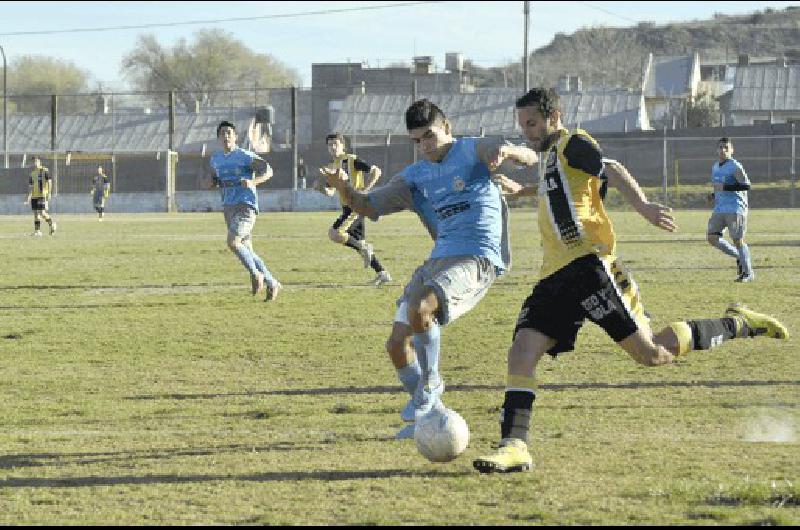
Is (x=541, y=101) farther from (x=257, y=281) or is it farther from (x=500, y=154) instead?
(x=257, y=281)

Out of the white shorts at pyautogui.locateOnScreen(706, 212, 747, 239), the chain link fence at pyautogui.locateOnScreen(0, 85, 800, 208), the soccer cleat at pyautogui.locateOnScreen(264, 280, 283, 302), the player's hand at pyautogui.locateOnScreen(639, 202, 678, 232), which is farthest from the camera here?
the chain link fence at pyautogui.locateOnScreen(0, 85, 800, 208)

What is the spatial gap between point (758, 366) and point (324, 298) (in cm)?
797

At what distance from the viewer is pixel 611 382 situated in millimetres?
10664

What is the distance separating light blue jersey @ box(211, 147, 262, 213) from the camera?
18422 millimetres

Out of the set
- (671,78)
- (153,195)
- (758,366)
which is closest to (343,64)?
(671,78)

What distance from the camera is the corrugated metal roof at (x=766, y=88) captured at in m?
83.2

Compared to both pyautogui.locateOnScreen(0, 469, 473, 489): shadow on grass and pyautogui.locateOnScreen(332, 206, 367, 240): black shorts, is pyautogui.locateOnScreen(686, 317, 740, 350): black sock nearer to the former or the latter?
pyautogui.locateOnScreen(0, 469, 473, 489): shadow on grass

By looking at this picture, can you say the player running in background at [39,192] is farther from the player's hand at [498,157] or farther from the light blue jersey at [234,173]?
the player's hand at [498,157]

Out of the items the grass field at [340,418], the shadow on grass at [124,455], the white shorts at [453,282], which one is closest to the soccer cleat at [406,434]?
the grass field at [340,418]

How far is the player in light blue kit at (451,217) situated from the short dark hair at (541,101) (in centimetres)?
87

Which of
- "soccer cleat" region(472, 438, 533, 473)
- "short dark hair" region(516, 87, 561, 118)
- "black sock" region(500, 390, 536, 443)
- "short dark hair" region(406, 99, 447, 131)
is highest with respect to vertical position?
"short dark hair" region(516, 87, 561, 118)

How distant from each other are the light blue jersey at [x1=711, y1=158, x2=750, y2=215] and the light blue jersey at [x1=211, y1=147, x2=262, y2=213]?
709cm

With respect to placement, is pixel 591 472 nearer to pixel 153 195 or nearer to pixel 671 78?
pixel 153 195

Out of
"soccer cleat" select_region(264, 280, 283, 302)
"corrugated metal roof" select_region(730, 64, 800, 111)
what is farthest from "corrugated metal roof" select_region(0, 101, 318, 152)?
"soccer cleat" select_region(264, 280, 283, 302)
